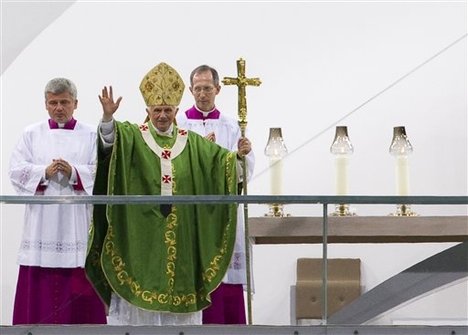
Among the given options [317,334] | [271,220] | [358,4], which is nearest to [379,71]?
[358,4]

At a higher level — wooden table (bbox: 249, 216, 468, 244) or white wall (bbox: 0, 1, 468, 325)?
white wall (bbox: 0, 1, 468, 325)

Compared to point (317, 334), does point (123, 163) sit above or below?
above

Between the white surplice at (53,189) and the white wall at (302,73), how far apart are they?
193 cm

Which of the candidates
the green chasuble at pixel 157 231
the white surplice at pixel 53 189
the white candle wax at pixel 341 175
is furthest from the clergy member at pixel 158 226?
the white candle wax at pixel 341 175

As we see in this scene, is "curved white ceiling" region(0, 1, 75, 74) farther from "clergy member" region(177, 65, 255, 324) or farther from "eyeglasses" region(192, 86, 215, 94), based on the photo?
"eyeglasses" region(192, 86, 215, 94)

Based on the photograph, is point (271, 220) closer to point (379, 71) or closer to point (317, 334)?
point (317, 334)

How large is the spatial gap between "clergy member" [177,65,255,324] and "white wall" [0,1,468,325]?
1.66 metres

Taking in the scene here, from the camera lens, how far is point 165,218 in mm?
9133

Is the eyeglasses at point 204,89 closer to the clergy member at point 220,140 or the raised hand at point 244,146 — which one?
the clergy member at point 220,140

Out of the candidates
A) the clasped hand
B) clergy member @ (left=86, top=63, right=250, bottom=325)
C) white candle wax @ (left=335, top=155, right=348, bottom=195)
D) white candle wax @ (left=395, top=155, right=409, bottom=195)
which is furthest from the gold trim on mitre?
white candle wax @ (left=395, top=155, right=409, bottom=195)

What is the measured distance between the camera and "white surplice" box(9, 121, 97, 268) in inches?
391

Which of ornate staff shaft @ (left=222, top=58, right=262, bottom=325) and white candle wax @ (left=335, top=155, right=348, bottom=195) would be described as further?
white candle wax @ (left=335, top=155, right=348, bottom=195)

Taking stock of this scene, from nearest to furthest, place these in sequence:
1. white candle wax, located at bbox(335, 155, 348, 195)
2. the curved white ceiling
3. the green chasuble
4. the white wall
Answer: the green chasuble, white candle wax, located at bbox(335, 155, 348, 195), the white wall, the curved white ceiling

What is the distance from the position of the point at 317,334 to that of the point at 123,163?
1.44 m
